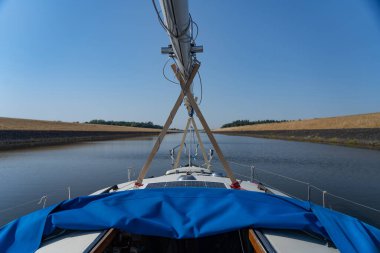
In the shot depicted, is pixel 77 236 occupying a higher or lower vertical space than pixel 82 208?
lower

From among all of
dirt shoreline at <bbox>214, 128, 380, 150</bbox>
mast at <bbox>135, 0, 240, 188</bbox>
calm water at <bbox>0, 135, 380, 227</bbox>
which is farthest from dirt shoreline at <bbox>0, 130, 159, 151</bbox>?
dirt shoreline at <bbox>214, 128, 380, 150</bbox>

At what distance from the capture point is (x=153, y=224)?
347 centimetres

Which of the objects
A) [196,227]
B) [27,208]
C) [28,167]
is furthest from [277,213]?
[28,167]

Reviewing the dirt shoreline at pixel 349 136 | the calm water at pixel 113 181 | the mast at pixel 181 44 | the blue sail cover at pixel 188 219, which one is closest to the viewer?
the blue sail cover at pixel 188 219

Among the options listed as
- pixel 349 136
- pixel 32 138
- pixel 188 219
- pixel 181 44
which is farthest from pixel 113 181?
pixel 349 136

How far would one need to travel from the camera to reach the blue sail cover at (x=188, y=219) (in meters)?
3.28

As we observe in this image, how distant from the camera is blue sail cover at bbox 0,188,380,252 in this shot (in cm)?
328

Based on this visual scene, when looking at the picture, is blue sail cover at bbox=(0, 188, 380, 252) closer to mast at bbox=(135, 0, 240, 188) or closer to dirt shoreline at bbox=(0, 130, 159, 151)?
mast at bbox=(135, 0, 240, 188)

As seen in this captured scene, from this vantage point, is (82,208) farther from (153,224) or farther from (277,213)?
(277,213)

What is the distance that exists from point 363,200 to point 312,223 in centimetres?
1142

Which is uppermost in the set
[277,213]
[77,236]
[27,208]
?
[277,213]

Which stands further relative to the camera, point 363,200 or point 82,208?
point 363,200

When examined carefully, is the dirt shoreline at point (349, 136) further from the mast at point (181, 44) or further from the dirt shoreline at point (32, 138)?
the dirt shoreline at point (32, 138)

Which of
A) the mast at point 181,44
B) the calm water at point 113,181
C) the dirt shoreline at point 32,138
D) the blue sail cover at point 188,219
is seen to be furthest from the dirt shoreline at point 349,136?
the dirt shoreline at point 32,138
